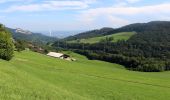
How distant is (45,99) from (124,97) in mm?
16038

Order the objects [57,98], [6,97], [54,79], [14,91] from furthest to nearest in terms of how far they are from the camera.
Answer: [54,79] → [57,98] → [14,91] → [6,97]

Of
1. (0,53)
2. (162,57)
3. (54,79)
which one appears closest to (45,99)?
(54,79)

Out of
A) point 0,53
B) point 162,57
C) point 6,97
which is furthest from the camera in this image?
point 162,57

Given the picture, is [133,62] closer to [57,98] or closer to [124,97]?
[124,97]

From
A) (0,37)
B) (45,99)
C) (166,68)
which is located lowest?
(166,68)

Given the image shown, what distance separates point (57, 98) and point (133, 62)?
132 meters

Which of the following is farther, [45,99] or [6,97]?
[45,99]

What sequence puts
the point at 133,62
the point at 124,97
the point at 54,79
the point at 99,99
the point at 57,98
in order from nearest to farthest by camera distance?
the point at 57,98, the point at 99,99, the point at 124,97, the point at 54,79, the point at 133,62

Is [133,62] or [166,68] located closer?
[166,68]

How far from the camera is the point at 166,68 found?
464 feet

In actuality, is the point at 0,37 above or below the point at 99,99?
above

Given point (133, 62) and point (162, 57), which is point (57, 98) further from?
point (162, 57)

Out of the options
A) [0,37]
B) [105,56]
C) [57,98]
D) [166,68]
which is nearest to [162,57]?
[105,56]

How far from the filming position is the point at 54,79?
48281 mm
